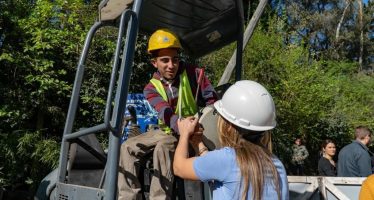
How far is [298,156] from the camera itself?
1408 cm

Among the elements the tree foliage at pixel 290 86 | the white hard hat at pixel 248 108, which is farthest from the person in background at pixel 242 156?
the tree foliage at pixel 290 86

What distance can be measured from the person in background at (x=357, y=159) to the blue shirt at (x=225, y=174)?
556cm

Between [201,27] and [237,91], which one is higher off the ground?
[201,27]

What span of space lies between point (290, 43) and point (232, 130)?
1423 cm

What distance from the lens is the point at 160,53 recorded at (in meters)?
4.29

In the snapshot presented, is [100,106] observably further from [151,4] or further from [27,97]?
[151,4]

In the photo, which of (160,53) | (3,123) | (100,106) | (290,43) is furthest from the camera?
(290,43)

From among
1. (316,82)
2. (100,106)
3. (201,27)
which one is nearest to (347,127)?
(316,82)

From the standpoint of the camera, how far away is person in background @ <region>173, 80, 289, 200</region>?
2758 millimetres

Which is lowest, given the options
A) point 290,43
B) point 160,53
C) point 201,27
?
point 160,53

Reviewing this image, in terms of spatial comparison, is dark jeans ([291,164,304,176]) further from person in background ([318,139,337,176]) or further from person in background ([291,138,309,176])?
person in background ([318,139,337,176])

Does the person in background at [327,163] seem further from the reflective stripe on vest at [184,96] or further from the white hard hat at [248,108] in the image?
the white hard hat at [248,108]

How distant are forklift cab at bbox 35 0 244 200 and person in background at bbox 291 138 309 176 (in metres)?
9.22

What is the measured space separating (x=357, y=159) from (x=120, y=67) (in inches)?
222
